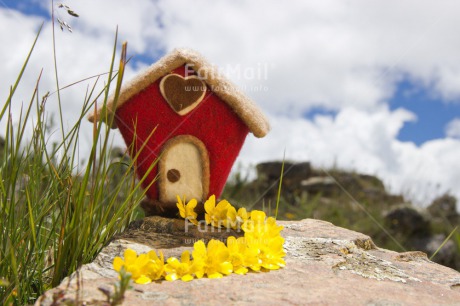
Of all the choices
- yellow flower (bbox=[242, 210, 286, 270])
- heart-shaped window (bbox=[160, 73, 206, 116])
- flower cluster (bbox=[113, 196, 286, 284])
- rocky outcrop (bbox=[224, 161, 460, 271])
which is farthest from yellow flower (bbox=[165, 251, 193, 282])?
rocky outcrop (bbox=[224, 161, 460, 271])

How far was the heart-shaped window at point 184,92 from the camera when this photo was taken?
2139mm

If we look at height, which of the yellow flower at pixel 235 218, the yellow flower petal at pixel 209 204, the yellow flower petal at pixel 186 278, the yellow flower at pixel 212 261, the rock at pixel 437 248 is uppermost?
the yellow flower petal at pixel 209 204

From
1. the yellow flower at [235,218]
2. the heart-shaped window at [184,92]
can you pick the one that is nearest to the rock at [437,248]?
the yellow flower at [235,218]

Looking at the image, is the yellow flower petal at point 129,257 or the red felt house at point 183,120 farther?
the red felt house at point 183,120

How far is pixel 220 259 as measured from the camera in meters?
1.73

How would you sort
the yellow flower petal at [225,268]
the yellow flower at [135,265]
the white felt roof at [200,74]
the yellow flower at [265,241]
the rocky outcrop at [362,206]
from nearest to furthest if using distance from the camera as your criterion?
the yellow flower at [135,265] → the yellow flower petal at [225,268] → the yellow flower at [265,241] → the white felt roof at [200,74] → the rocky outcrop at [362,206]

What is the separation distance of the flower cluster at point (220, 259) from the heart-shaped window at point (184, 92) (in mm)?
522

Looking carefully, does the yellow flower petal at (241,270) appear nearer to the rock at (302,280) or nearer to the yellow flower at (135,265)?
the rock at (302,280)

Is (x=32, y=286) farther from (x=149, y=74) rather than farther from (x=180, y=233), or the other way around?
(x=149, y=74)

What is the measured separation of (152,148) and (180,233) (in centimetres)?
37

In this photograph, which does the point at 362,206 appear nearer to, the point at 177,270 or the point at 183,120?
the point at 183,120

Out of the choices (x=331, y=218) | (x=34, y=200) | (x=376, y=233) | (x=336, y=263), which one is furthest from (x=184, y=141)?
(x=376, y=233)

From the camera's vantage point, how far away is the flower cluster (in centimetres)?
163

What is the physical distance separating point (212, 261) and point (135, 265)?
258mm
